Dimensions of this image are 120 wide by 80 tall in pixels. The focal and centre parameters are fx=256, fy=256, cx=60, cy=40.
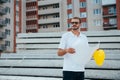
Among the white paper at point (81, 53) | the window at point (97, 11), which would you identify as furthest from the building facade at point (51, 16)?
the white paper at point (81, 53)

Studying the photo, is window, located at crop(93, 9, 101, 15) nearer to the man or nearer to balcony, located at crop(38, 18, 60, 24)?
balcony, located at crop(38, 18, 60, 24)

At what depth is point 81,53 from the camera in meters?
3.67

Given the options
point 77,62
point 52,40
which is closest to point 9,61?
point 52,40

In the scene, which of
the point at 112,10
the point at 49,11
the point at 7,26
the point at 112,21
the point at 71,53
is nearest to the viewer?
the point at 71,53

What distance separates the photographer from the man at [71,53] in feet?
11.8

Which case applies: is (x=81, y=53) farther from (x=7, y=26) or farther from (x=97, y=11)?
(x=7, y=26)

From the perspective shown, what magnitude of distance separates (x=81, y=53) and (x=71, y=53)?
18 centimetres

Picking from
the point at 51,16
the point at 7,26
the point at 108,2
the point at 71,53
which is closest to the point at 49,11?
the point at 51,16

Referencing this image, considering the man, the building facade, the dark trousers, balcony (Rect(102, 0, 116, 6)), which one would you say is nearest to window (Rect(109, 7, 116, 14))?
the building facade

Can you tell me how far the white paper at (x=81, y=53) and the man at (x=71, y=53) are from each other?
0.11ft

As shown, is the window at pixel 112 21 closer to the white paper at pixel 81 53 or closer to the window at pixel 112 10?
the window at pixel 112 10

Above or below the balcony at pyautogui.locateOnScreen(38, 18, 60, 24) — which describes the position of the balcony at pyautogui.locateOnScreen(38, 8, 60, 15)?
above

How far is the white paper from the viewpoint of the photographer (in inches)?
143

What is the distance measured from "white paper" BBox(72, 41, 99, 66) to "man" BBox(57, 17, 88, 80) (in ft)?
0.11
